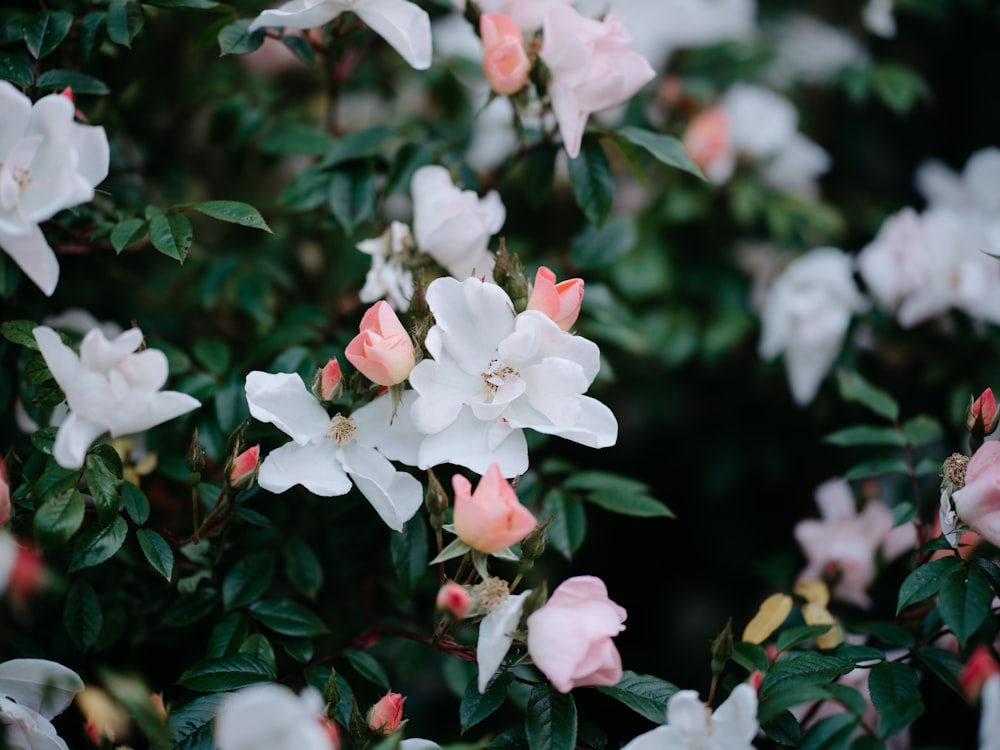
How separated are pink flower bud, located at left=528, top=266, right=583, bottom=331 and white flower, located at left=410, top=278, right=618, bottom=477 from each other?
29mm

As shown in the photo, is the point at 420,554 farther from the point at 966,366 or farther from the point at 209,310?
the point at 966,366

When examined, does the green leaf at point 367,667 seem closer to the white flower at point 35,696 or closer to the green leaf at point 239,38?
the white flower at point 35,696

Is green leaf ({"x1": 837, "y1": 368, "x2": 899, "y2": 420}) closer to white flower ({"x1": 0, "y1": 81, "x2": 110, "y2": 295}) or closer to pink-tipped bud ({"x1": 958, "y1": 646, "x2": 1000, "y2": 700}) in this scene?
pink-tipped bud ({"x1": 958, "y1": 646, "x2": 1000, "y2": 700})

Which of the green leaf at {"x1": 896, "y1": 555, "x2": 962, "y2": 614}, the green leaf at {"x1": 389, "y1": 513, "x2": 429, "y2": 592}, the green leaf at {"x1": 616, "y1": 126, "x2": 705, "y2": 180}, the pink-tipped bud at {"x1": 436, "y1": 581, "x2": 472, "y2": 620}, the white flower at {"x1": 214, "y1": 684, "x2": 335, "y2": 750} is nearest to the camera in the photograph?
the white flower at {"x1": 214, "y1": 684, "x2": 335, "y2": 750}

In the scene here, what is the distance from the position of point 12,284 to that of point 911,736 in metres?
1.22

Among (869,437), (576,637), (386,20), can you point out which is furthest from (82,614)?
(869,437)

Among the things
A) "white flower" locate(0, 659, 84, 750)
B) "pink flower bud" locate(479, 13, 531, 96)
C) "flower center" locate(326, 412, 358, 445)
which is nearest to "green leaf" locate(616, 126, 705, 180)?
"pink flower bud" locate(479, 13, 531, 96)

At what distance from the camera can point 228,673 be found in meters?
0.88

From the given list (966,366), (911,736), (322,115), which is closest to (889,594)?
(911,736)

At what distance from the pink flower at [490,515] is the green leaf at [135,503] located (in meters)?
0.34

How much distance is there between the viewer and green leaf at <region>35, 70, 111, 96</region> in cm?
100

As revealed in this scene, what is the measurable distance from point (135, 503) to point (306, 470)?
19 centimetres

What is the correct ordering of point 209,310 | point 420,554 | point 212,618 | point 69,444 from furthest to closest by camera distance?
point 209,310 < point 212,618 < point 420,554 < point 69,444

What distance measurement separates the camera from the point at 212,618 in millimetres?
1101
